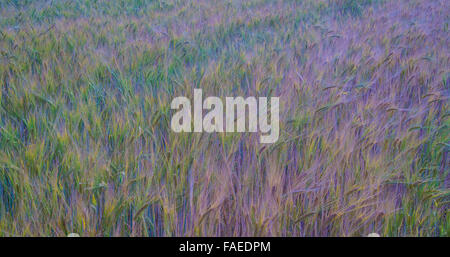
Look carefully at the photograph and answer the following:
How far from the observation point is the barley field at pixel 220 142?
2.30 ft

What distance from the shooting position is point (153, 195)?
2.39 feet

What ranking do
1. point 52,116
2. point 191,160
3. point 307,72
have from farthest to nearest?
point 307,72, point 52,116, point 191,160

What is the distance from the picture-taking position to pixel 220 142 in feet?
2.96

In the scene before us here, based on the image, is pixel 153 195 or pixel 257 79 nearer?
pixel 153 195

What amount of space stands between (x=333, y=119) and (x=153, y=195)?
59 cm

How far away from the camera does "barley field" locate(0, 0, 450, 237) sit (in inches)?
27.6

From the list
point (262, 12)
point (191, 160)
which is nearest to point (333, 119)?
point (191, 160)

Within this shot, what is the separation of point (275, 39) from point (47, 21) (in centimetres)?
144

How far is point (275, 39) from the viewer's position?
1.79 metres

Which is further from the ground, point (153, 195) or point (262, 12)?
point (262, 12)
